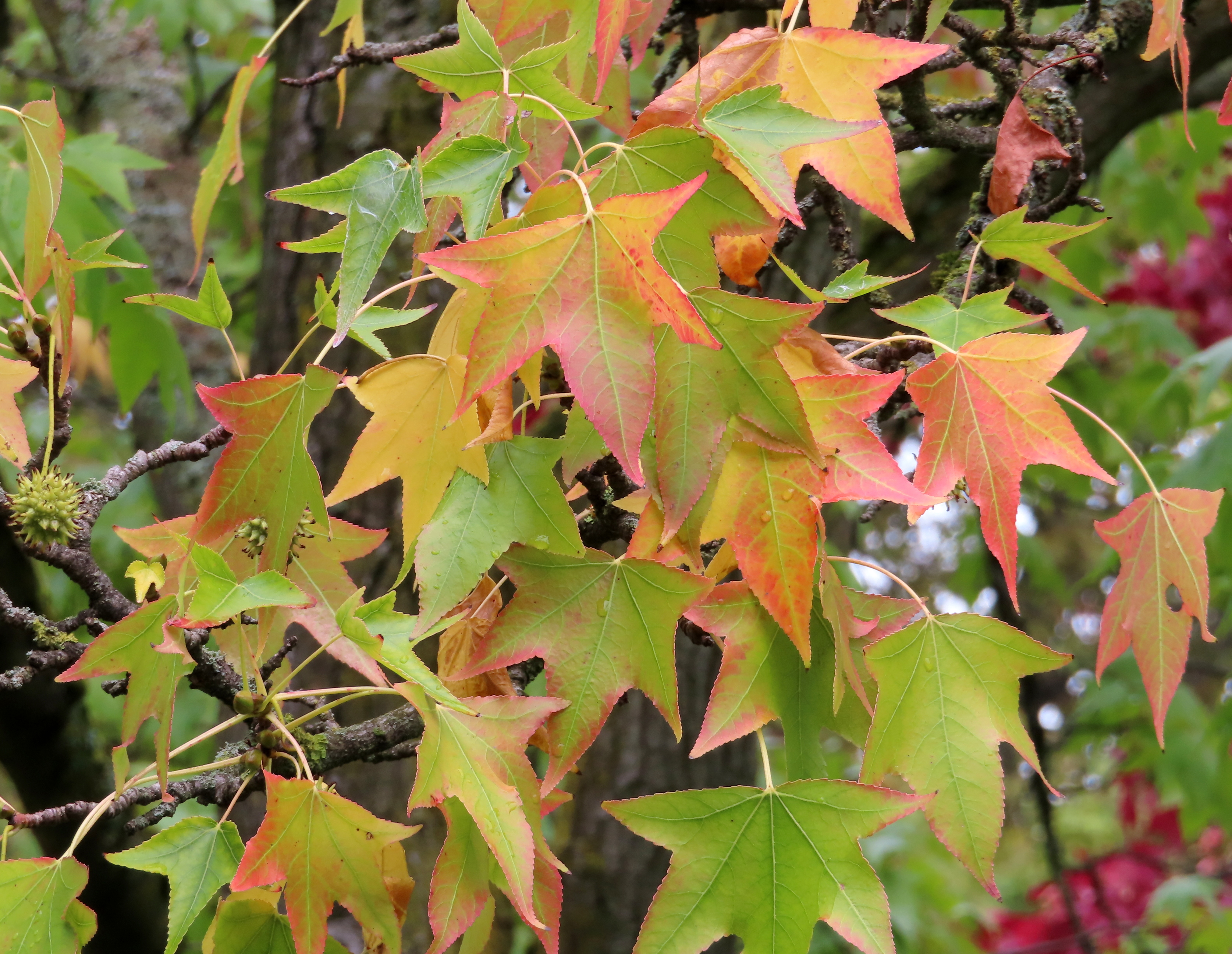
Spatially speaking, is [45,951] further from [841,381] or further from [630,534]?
[841,381]

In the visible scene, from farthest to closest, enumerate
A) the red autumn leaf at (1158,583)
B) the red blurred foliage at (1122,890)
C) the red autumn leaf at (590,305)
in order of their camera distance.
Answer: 1. the red blurred foliage at (1122,890)
2. the red autumn leaf at (1158,583)
3. the red autumn leaf at (590,305)

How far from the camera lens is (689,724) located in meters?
1.87

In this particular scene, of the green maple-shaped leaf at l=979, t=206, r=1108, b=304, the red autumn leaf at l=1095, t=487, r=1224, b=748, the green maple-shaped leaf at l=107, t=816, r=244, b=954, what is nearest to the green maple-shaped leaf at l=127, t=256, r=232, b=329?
the green maple-shaped leaf at l=107, t=816, r=244, b=954

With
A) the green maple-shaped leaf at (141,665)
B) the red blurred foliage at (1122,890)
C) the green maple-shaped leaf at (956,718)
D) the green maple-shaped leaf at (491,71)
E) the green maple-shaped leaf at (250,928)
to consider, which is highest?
the green maple-shaped leaf at (491,71)

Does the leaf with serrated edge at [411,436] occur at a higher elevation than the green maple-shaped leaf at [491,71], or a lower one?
lower

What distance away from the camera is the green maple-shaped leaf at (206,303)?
2.55ft

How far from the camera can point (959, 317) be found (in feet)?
2.92

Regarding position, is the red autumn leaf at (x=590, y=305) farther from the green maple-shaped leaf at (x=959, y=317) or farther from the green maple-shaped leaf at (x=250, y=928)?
the green maple-shaped leaf at (x=250, y=928)

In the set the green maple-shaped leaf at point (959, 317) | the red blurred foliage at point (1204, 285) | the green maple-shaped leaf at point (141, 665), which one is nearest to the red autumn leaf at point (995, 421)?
the green maple-shaped leaf at point (959, 317)

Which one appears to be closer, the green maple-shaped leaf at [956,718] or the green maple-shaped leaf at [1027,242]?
the green maple-shaped leaf at [956,718]

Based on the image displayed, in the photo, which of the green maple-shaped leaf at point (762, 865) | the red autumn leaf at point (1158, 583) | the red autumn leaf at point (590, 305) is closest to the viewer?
the red autumn leaf at point (590, 305)

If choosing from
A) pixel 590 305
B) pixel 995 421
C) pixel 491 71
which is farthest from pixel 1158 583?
pixel 491 71

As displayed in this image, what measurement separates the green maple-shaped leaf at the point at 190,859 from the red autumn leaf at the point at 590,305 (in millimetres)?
422

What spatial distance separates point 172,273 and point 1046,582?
285 centimetres
